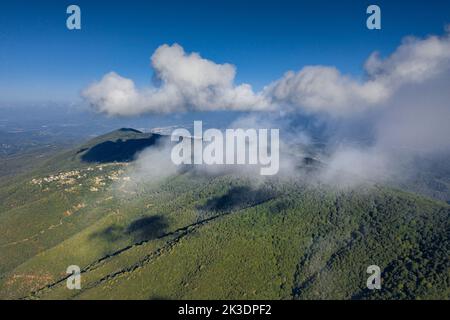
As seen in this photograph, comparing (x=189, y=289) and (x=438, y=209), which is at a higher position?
(x=438, y=209)

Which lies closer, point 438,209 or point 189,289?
point 189,289
